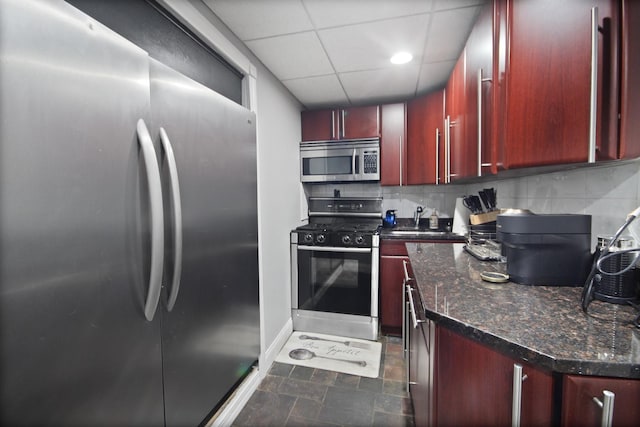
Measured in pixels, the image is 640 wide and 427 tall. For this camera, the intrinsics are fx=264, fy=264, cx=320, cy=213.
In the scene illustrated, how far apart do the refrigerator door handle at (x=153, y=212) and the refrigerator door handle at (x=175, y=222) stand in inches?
3.7

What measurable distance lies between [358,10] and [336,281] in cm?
199

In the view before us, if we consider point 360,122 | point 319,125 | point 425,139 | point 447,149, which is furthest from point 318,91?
point 447,149

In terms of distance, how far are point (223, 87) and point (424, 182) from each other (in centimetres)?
194

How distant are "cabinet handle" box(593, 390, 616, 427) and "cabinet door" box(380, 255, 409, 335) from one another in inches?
71.1

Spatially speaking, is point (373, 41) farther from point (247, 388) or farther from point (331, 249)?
point (247, 388)

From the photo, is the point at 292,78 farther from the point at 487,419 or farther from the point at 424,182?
the point at 487,419

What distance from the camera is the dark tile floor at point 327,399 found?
4.95 feet

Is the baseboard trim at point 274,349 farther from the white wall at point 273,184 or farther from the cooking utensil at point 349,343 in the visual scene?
the cooking utensil at point 349,343

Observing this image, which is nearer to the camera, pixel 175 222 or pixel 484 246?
pixel 175 222

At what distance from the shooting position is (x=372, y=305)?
92.3 inches

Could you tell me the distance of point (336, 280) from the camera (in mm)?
2428

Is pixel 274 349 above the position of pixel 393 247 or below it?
below

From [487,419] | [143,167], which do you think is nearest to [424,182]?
[487,419]

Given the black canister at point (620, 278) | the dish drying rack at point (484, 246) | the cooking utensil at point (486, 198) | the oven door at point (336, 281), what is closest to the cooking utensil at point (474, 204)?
the cooking utensil at point (486, 198)
